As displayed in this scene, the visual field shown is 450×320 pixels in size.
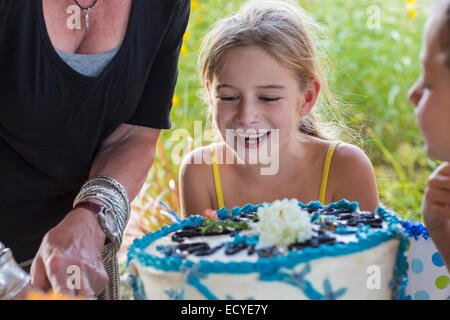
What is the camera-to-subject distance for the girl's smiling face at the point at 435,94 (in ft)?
2.96

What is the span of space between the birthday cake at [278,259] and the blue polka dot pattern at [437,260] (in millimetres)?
145

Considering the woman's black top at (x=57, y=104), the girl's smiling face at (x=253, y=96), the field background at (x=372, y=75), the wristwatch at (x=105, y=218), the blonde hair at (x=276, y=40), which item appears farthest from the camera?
the field background at (x=372, y=75)

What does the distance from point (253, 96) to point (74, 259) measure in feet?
2.50

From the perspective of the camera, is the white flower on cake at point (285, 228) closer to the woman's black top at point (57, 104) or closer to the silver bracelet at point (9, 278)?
the silver bracelet at point (9, 278)

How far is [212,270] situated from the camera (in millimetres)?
897

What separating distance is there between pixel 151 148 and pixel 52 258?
63 centimetres

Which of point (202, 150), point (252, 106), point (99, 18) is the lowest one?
point (202, 150)

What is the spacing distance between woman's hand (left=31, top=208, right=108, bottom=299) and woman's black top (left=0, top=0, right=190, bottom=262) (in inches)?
13.3

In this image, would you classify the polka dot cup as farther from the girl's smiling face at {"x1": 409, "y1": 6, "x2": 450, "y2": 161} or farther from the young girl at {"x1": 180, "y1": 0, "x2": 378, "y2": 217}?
the young girl at {"x1": 180, "y1": 0, "x2": 378, "y2": 217}

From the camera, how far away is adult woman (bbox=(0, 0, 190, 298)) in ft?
4.25

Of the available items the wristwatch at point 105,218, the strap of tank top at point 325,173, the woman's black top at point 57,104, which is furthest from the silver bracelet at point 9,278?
the strap of tank top at point 325,173

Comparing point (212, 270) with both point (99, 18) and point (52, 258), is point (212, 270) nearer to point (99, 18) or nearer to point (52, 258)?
point (52, 258)

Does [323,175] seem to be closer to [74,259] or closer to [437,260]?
[437,260]
